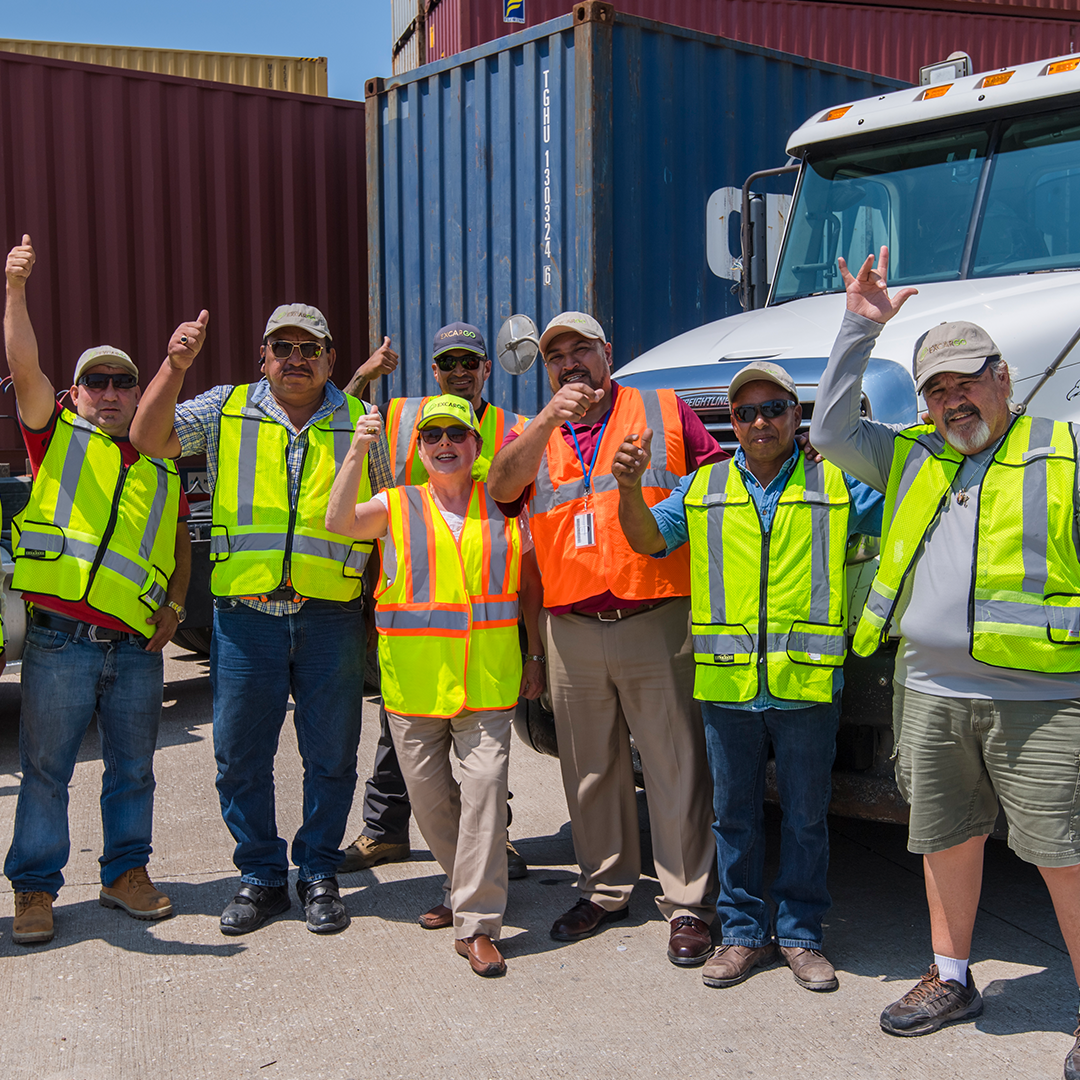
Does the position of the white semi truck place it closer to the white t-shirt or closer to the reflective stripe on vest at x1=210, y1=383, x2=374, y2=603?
the white t-shirt

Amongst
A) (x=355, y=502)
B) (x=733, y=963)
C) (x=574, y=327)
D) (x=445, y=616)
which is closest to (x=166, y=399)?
(x=355, y=502)

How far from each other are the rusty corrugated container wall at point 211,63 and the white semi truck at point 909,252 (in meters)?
10.9

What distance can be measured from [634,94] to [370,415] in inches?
141

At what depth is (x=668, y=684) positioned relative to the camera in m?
3.83

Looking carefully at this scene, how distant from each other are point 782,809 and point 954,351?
4.65 ft

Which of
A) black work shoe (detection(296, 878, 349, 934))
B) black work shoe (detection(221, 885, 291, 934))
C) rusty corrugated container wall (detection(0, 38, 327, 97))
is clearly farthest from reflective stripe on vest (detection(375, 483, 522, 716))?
rusty corrugated container wall (detection(0, 38, 327, 97))

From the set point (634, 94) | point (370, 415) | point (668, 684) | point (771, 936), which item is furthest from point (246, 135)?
point (771, 936)

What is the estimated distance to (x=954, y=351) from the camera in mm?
3131

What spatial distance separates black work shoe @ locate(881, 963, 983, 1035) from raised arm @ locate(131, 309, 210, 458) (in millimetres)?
2759

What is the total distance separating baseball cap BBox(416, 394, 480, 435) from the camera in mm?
3756

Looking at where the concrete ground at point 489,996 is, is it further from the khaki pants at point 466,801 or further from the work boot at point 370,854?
the khaki pants at point 466,801

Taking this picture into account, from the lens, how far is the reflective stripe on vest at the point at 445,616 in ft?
12.4

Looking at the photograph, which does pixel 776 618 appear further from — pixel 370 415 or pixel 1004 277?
pixel 1004 277

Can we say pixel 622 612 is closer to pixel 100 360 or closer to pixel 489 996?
pixel 489 996
